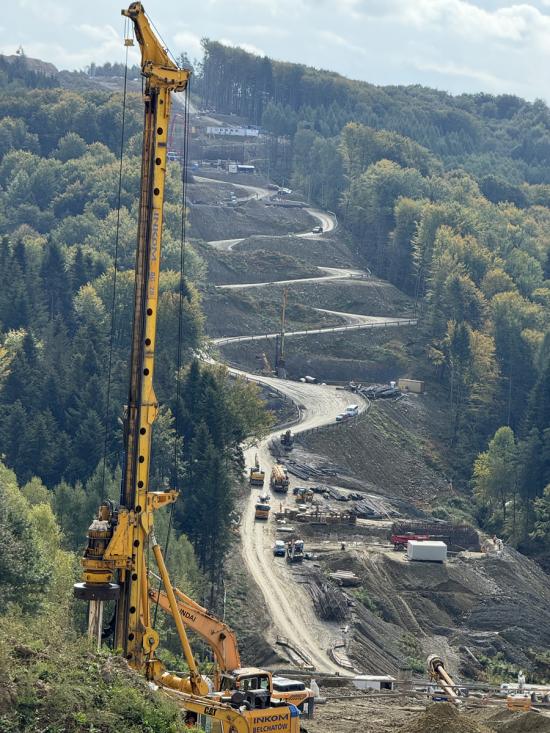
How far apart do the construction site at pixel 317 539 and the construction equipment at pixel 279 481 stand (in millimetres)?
138

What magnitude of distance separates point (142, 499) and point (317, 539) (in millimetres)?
55856

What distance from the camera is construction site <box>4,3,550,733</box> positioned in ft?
146

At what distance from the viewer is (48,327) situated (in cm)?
13788

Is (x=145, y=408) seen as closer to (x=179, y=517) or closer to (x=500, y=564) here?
(x=179, y=517)

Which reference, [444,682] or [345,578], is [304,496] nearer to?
[345,578]

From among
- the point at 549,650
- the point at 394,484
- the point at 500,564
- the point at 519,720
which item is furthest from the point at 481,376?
the point at 519,720

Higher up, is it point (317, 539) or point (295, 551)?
point (295, 551)

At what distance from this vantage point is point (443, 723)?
4397 cm

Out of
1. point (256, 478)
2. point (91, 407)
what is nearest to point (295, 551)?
point (256, 478)

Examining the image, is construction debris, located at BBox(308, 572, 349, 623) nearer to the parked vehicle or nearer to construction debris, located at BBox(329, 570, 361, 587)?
construction debris, located at BBox(329, 570, 361, 587)

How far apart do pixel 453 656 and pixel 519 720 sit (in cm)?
3821

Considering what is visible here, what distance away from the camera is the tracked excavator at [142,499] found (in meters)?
43.9

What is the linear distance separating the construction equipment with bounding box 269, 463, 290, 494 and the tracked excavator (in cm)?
6357

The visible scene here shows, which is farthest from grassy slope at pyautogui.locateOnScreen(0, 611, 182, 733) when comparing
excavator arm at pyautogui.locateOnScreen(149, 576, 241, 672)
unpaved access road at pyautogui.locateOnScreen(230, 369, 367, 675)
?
unpaved access road at pyautogui.locateOnScreen(230, 369, 367, 675)
